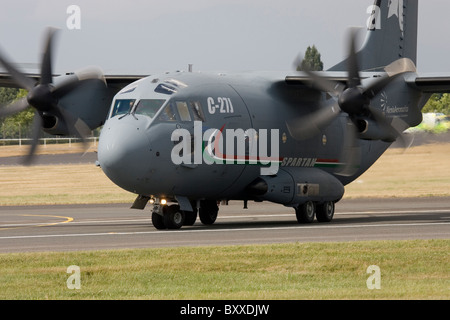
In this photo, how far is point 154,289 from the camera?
634 inches

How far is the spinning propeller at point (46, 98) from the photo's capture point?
99.0 feet

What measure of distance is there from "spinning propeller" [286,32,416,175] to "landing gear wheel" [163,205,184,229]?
517 centimetres

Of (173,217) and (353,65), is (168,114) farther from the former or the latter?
(353,65)

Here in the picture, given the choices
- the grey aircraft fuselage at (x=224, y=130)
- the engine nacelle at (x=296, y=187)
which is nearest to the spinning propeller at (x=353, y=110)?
the grey aircraft fuselage at (x=224, y=130)

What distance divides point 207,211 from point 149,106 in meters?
5.31

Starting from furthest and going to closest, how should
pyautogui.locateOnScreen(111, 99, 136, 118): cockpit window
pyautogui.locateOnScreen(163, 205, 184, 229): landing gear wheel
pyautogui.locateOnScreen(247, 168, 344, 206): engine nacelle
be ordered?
pyautogui.locateOnScreen(247, 168, 344, 206): engine nacelle < pyautogui.locateOnScreen(163, 205, 184, 229): landing gear wheel < pyautogui.locateOnScreen(111, 99, 136, 118): cockpit window

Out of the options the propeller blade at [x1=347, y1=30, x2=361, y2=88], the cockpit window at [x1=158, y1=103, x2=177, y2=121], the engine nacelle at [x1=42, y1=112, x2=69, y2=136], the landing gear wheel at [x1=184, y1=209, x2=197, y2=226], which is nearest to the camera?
the cockpit window at [x1=158, y1=103, x2=177, y2=121]

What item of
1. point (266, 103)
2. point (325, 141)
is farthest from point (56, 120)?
point (325, 141)

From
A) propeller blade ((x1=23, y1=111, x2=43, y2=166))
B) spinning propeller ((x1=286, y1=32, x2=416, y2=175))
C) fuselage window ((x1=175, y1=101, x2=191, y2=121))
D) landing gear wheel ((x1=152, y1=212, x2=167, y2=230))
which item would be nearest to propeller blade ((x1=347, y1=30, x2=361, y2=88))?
spinning propeller ((x1=286, y1=32, x2=416, y2=175))

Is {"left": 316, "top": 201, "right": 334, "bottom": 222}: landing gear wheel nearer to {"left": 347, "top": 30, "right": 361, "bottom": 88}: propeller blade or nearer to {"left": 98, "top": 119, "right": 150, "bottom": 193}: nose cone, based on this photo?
{"left": 347, "top": 30, "right": 361, "bottom": 88}: propeller blade

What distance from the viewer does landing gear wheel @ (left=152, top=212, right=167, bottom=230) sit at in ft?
92.4

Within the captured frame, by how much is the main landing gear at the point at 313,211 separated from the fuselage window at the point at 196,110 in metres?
5.05
